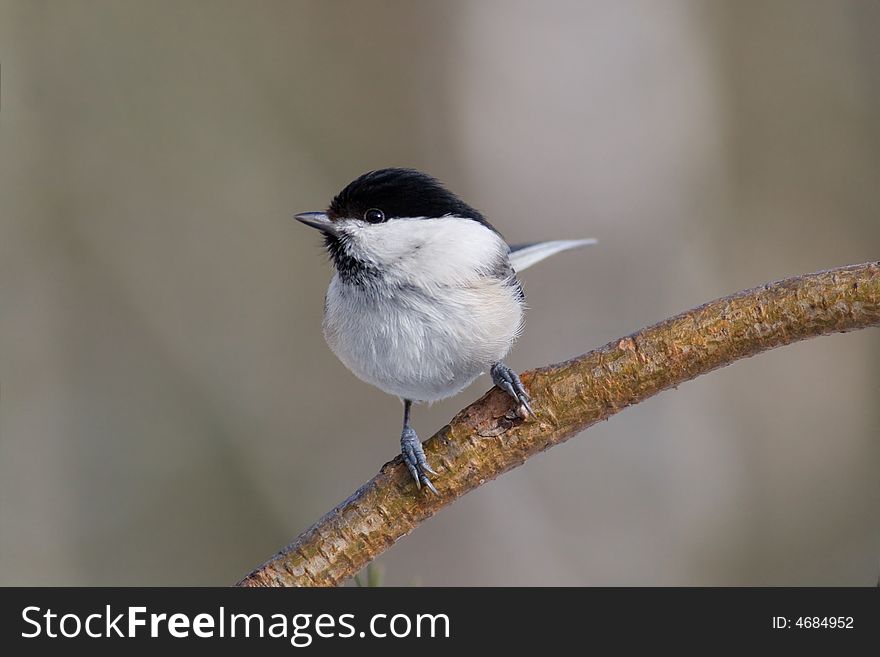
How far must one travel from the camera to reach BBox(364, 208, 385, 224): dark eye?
5.01 feet

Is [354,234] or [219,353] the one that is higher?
[219,353]

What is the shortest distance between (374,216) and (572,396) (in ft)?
1.79

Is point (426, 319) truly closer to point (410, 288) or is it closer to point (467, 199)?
point (410, 288)

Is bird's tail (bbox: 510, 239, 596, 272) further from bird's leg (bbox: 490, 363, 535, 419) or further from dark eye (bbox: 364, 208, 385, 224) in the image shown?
bird's leg (bbox: 490, 363, 535, 419)

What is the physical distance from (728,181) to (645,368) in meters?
2.55

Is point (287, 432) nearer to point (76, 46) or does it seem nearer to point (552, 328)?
point (552, 328)

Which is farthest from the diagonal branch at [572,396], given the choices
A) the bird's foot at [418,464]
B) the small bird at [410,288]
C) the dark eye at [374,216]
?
the dark eye at [374,216]

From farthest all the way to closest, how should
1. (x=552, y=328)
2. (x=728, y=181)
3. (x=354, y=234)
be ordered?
(x=728, y=181) → (x=552, y=328) → (x=354, y=234)

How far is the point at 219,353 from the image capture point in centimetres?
362

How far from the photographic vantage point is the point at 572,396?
1.22 meters

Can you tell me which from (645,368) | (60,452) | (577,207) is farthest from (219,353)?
(645,368)

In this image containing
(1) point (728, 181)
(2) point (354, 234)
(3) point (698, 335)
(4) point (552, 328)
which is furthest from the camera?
(1) point (728, 181)

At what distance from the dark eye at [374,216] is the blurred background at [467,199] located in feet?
5.39

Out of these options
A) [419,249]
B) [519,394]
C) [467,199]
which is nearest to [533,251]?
[419,249]
